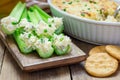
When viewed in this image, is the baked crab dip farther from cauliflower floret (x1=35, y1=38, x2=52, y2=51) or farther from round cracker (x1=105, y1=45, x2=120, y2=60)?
cauliflower floret (x1=35, y1=38, x2=52, y2=51)

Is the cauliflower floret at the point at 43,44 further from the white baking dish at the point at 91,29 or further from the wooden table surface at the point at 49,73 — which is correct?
the white baking dish at the point at 91,29

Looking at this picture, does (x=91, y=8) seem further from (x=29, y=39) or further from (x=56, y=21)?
(x=29, y=39)

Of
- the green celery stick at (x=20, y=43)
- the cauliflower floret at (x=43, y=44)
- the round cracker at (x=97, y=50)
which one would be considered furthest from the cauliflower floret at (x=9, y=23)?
the round cracker at (x=97, y=50)

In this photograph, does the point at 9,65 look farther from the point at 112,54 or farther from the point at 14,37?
the point at 112,54

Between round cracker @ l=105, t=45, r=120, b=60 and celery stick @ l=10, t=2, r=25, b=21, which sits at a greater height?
celery stick @ l=10, t=2, r=25, b=21

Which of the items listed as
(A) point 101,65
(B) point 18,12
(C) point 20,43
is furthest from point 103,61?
(B) point 18,12

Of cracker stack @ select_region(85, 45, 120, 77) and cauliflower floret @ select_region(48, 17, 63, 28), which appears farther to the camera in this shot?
cauliflower floret @ select_region(48, 17, 63, 28)

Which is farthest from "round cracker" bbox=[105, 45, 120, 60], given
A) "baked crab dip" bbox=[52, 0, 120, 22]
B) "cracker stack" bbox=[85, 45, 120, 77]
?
"baked crab dip" bbox=[52, 0, 120, 22]

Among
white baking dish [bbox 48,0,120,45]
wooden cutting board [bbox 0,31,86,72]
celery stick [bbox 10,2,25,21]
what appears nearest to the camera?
wooden cutting board [bbox 0,31,86,72]
